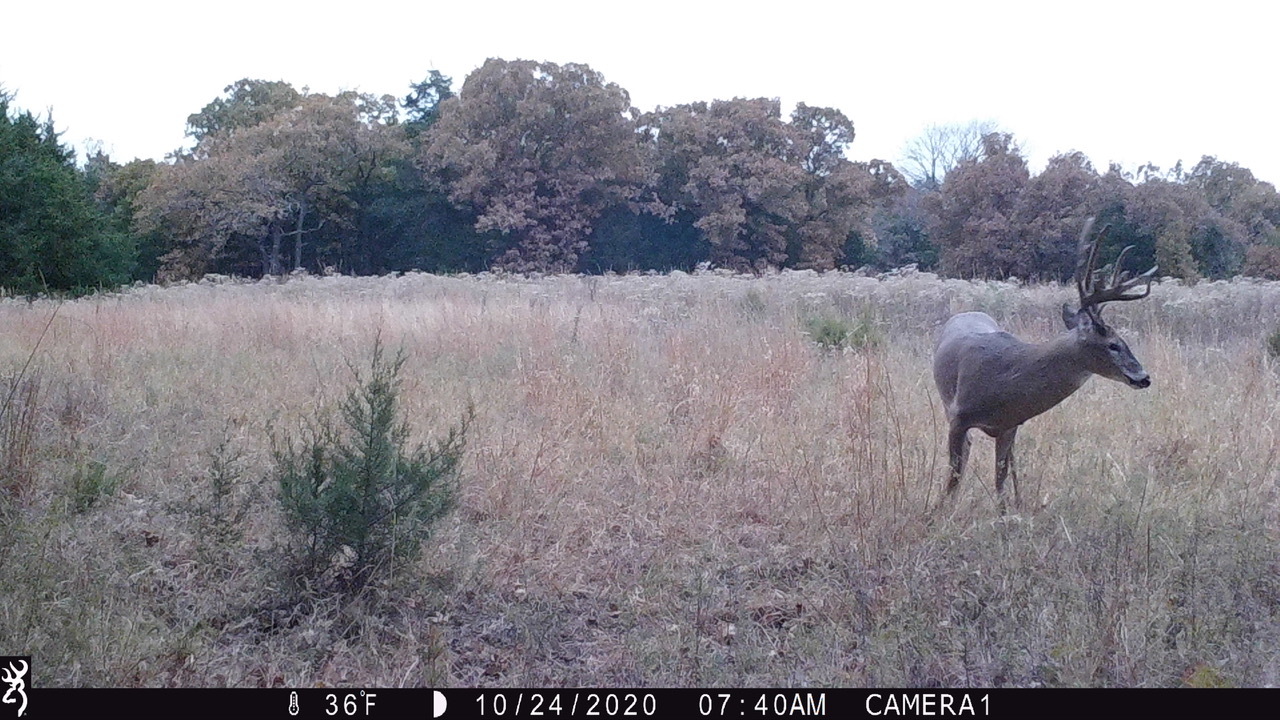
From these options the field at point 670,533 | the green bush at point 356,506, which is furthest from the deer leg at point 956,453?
the green bush at point 356,506

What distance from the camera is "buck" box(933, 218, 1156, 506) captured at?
4.28m

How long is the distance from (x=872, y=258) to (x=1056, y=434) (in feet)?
94.6

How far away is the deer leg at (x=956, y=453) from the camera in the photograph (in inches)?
193

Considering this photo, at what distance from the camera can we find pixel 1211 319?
12.2 meters

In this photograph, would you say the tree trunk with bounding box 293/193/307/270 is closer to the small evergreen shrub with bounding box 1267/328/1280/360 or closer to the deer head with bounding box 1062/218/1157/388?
the small evergreen shrub with bounding box 1267/328/1280/360

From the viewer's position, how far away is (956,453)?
16.2 feet

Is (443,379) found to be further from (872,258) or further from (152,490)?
(872,258)

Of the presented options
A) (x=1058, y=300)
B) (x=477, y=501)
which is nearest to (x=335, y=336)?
(x=477, y=501)
